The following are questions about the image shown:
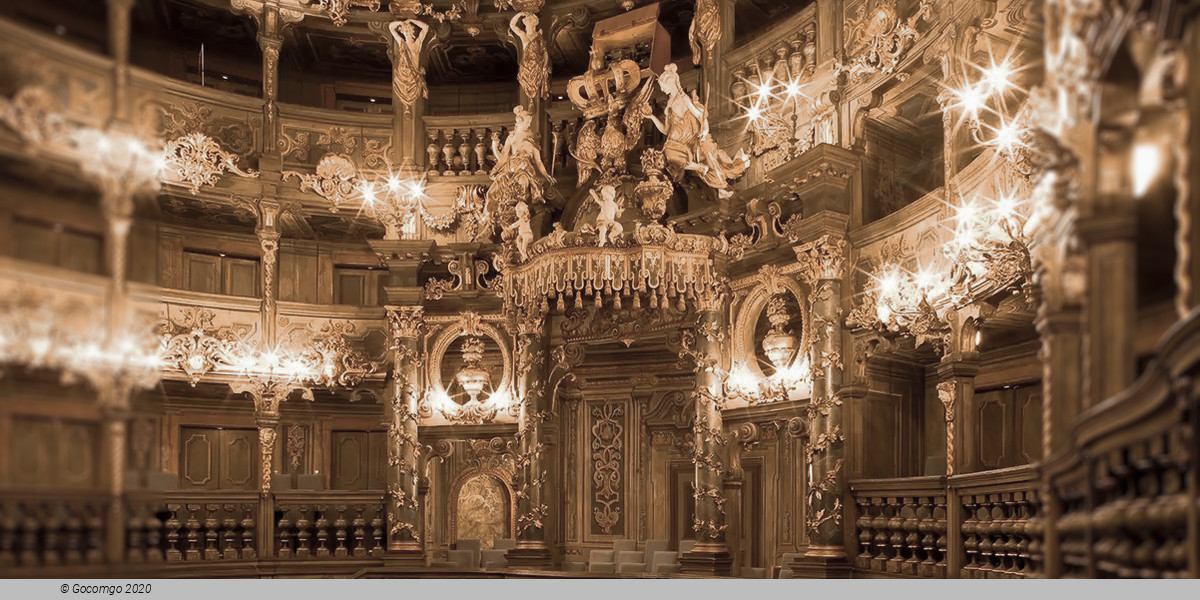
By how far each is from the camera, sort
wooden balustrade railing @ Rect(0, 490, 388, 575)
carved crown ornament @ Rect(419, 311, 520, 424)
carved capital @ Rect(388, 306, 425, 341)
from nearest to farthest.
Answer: wooden balustrade railing @ Rect(0, 490, 388, 575) → carved capital @ Rect(388, 306, 425, 341) → carved crown ornament @ Rect(419, 311, 520, 424)

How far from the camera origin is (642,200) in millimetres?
11859

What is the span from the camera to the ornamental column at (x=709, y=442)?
11984 mm

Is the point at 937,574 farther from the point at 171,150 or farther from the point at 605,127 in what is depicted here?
the point at 171,150

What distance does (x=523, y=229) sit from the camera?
1233cm

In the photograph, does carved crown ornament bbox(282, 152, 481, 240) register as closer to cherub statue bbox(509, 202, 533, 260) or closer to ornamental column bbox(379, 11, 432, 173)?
ornamental column bbox(379, 11, 432, 173)

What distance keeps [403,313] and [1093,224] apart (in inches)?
410

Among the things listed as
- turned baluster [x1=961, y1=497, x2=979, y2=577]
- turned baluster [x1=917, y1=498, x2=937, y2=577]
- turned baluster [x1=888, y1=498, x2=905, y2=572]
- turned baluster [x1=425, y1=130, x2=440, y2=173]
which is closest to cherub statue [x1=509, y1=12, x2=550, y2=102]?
turned baluster [x1=425, y1=130, x2=440, y2=173]

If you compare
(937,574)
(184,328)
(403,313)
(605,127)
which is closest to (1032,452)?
(937,574)

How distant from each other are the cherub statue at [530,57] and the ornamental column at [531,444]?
2917 mm

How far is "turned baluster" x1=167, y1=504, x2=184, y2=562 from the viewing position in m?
12.0

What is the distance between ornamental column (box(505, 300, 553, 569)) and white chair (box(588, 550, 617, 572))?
63 cm

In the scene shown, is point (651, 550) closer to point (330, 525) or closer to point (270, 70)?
point (330, 525)

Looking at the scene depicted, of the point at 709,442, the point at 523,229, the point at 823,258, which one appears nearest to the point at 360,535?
the point at 523,229

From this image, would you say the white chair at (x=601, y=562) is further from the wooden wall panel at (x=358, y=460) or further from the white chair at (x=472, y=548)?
the wooden wall panel at (x=358, y=460)
